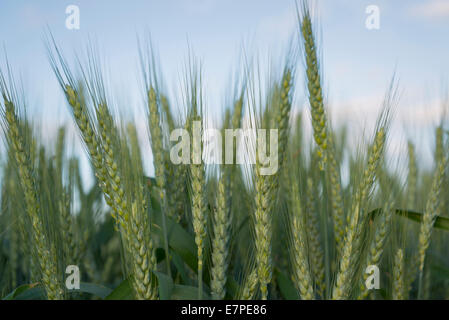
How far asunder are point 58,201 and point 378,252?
87cm

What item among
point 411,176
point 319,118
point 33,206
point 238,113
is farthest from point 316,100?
point 411,176

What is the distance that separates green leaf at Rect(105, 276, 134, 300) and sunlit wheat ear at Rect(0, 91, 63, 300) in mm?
119

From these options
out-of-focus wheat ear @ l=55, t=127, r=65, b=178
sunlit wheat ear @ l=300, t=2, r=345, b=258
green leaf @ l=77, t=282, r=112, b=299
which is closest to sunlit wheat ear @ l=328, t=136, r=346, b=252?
sunlit wheat ear @ l=300, t=2, r=345, b=258

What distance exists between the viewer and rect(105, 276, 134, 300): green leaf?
3.11ft

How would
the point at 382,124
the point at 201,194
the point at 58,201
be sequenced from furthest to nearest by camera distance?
the point at 58,201 → the point at 382,124 → the point at 201,194

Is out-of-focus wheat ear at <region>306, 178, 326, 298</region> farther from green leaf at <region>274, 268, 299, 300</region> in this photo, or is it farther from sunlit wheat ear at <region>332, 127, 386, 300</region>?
sunlit wheat ear at <region>332, 127, 386, 300</region>

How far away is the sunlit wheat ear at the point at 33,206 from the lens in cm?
90

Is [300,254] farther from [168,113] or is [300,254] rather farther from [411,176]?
[411,176]

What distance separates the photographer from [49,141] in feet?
4.37

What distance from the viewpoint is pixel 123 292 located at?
3.12ft

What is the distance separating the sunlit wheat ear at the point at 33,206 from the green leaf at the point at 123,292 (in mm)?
119

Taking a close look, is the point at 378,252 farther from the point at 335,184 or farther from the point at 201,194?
the point at 201,194

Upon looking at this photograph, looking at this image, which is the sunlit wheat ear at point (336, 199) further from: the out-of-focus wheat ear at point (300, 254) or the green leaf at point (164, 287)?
the green leaf at point (164, 287)

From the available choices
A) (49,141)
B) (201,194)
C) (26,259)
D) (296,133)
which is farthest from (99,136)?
(296,133)
